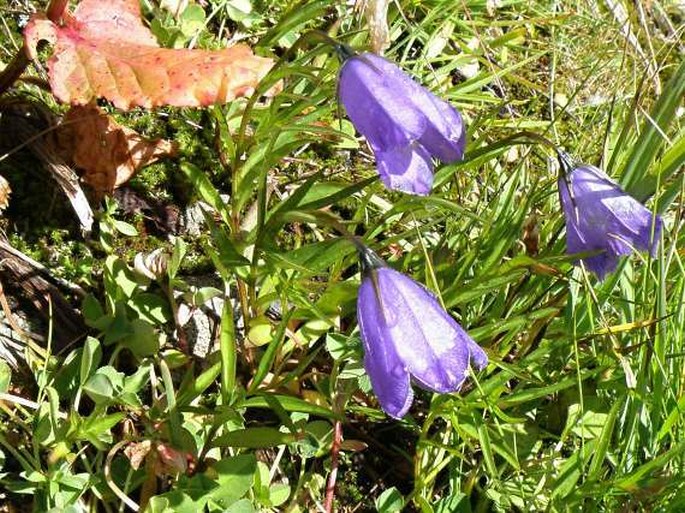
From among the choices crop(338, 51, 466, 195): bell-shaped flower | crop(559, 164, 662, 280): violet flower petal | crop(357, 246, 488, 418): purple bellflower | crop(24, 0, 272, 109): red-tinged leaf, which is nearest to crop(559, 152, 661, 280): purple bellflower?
crop(559, 164, 662, 280): violet flower petal

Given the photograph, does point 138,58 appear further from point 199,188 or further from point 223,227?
point 223,227

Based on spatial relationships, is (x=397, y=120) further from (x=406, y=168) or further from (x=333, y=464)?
(x=333, y=464)

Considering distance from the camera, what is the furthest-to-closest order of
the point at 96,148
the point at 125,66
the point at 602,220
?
the point at 96,148 < the point at 125,66 < the point at 602,220

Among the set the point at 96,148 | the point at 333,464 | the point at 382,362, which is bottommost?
the point at 333,464

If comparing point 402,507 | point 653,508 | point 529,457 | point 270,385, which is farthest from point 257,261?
point 653,508

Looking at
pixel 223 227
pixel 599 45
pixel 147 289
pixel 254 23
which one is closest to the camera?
pixel 147 289

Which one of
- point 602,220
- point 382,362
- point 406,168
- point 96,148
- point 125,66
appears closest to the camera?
point 382,362

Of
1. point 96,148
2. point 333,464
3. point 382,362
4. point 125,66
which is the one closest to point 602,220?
point 382,362
